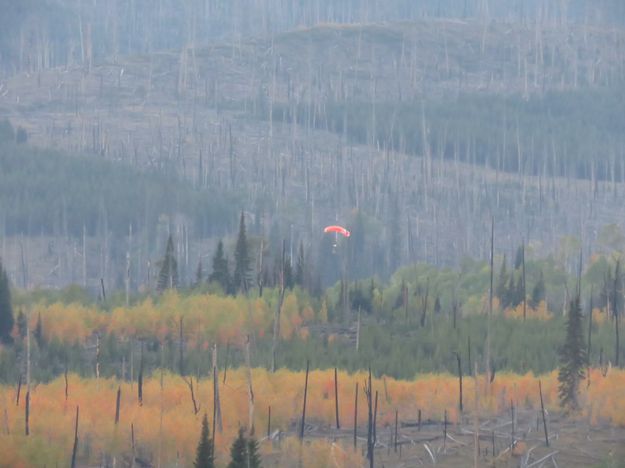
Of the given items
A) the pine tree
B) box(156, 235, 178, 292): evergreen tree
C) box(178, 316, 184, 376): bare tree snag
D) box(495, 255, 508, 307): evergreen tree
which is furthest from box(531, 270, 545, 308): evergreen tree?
the pine tree

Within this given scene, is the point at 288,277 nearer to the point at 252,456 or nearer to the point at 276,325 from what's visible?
the point at 276,325

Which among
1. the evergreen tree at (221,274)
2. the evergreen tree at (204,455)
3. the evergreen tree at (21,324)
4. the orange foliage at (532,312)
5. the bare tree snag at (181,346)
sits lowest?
the orange foliage at (532,312)

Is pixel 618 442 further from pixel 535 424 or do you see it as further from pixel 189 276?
pixel 189 276

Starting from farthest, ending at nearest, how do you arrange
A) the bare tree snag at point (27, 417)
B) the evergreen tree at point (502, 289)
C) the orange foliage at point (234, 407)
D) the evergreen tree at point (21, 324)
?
the evergreen tree at point (502, 289) < the evergreen tree at point (21, 324) < the bare tree snag at point (27, 417) < the orange foliage at point (234, 407)

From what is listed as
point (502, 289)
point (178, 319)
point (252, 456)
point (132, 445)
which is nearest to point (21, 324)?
point (178, 319)

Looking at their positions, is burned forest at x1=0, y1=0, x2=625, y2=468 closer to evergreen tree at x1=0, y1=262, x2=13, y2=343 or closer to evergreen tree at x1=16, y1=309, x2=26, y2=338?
evergreen tree at x1=0, y1=262, x2=13, y2=343

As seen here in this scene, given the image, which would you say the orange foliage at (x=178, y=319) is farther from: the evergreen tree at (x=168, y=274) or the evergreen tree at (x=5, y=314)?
the evergreen tree at (x=168, y=274)

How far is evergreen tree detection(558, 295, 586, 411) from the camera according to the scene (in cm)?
6819

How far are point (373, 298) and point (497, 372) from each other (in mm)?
20707

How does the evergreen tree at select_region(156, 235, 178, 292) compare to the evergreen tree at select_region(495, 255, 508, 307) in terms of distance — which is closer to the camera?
the evergreen tree at select_region(495, 255, 508, 307)

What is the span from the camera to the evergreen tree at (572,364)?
68188 millimetres

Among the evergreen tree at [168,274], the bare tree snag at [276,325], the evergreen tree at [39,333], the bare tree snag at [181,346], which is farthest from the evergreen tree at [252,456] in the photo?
the evergreen tree at [168,274]

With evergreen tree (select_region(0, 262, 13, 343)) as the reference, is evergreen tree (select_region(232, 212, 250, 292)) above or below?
below

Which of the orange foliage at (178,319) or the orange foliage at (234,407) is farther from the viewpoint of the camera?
the orange foliage at (178,319)
